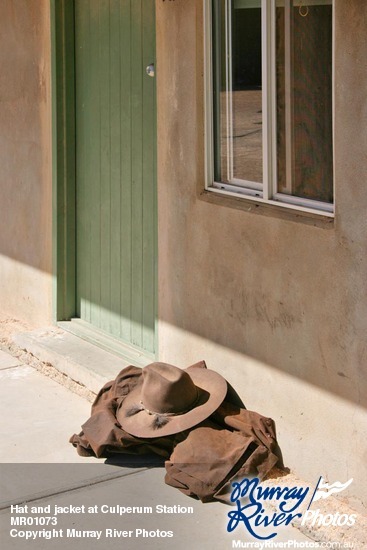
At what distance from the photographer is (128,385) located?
624cm

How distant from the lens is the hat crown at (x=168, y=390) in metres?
5.70

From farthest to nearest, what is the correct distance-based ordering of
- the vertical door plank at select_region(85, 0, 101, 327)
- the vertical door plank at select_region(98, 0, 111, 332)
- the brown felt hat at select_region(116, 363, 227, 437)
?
the vertical door plank at select_region(85, 0, 101, 327) → the vertical door plank at select_region(98, 0, 111, 332) → the brown felt hat at select_region(116, 363, 227, 437)

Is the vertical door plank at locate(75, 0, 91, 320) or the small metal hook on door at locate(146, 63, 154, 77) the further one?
the vertical door plank at locate(75, 0, 91, 320)

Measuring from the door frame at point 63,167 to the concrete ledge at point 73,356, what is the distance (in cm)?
13

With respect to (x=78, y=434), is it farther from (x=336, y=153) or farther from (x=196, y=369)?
(x=336, y=153)

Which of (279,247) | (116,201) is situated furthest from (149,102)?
(279,247)

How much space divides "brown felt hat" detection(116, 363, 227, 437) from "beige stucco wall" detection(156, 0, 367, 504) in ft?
0.62

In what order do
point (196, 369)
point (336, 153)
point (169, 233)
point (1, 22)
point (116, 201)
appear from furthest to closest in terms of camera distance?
point (1, 22)
point (116, 201)
point (169, 233)
point (196, 369)
point (336, 153)

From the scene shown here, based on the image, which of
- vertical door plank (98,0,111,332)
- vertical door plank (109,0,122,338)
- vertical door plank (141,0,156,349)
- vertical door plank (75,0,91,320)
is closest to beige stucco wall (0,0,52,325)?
vertical door plank (75,0,91,320)

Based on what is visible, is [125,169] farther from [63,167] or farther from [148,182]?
[63,167]

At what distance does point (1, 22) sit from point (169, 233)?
322cm

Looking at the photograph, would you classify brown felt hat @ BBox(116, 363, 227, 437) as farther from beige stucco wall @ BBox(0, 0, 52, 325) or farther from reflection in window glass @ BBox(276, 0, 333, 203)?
beige stucco wall @ BBox(0, 0, 52, 325)

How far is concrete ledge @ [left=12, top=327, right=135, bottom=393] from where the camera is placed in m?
6.93
